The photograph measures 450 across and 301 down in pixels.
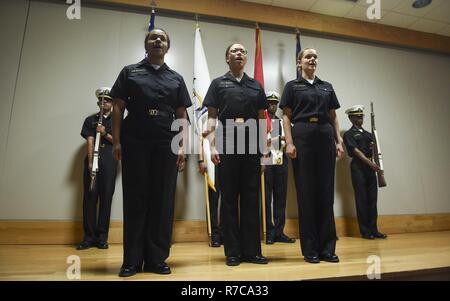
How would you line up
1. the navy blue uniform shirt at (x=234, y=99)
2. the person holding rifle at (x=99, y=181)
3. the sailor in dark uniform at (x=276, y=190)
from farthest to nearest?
the sailor in dark uniform at (x=276, y=190)
the person holding rifle at (x=99, y=181)
the navy blue uniform shirt at (x=234, y=99)

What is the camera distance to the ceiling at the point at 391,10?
4.27 metres

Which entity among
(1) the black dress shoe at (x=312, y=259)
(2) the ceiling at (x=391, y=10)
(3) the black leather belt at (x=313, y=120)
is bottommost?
(1) the black dress shoe at (x=312, y=259)

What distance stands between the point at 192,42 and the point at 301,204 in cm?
290

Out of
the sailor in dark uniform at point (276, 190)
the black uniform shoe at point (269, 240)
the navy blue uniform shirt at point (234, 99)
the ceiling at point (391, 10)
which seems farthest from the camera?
the ceiling at point (391, 10)

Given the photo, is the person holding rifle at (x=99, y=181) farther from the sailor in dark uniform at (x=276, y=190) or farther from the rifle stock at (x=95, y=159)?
the sailor in dark uniform at (x=276, y=190)

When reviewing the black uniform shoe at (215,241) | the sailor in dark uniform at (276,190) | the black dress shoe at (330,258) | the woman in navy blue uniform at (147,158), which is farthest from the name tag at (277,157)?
the woman in navy blue uniform at (147,158)

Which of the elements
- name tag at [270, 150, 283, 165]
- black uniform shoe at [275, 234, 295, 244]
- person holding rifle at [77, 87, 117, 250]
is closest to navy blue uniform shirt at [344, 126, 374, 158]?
name tag at [270, 150, 283, 165]

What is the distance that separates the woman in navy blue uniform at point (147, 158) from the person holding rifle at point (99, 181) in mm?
1420

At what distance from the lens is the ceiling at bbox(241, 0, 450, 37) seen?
4.27 m

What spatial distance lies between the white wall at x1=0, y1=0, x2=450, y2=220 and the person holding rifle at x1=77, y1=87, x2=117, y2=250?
1.22ft

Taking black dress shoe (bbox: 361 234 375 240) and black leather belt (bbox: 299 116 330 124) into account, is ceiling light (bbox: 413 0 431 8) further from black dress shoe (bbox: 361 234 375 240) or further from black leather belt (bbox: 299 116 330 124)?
black leather belt (bbox: 299 116 330 124)
